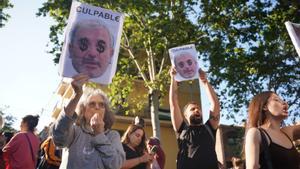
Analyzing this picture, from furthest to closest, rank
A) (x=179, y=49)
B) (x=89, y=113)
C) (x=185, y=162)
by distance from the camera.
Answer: (x=179, y=49) < (x=185, y=162) < (x=89, y=113)

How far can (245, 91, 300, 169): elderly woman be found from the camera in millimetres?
3183

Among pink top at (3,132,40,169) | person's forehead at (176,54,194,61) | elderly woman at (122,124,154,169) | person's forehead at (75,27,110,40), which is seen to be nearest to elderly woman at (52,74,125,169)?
person's forehead at (75,27,110,40)

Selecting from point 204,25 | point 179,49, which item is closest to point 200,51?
point 204,25

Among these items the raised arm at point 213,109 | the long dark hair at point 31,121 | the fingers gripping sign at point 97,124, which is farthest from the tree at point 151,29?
the fingers gripping sign at point 97,124

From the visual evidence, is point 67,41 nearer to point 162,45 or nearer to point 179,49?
point 179,49

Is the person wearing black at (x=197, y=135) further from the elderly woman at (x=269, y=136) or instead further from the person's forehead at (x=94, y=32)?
the person's forehead at (x=94, y=32)

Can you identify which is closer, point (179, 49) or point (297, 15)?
point (179, 49)

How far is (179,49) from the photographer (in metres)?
5.56

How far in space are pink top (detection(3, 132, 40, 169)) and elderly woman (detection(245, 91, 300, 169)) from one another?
3.88 meters

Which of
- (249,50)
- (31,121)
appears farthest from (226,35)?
(31,121)

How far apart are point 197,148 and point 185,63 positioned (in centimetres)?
121

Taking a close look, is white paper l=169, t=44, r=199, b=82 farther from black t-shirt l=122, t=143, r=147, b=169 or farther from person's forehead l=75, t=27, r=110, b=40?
person's forehead l=75, t=27, r=110, b=40

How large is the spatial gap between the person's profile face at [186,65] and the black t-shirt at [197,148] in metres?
0.73

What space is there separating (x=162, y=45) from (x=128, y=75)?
102 inches
